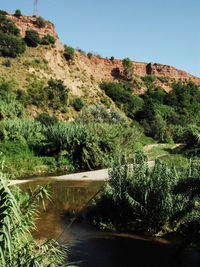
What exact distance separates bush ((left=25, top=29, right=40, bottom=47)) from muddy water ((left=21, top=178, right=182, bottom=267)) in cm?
4159

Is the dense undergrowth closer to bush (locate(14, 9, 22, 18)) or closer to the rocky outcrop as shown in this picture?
bush (locate(14, 9, 22, 18))

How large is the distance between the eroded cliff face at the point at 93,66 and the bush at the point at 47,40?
141cm

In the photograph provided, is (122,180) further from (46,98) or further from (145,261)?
(46,98)

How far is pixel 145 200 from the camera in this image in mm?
4914

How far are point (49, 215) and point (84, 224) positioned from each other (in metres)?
1.07

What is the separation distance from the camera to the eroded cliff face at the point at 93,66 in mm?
44547

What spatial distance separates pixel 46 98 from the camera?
3353cm

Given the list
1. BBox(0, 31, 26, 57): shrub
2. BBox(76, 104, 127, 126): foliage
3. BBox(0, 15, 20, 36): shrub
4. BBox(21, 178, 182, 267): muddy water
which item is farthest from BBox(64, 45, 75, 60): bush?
BBox(21, 178, 182, 267): muddy water

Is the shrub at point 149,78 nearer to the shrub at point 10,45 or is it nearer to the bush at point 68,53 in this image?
the bush at point 68,53

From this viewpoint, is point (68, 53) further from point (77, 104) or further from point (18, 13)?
point (77, 104)

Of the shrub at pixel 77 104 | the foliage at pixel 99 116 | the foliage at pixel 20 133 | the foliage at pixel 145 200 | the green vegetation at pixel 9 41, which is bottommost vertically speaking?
the foliage at pixel 145 200

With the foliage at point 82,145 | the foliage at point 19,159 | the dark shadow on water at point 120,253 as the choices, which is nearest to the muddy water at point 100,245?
the dark shadow on water at point 120,253

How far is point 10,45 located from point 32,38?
4970 millimetres

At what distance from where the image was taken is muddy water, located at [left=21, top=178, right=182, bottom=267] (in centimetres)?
423
